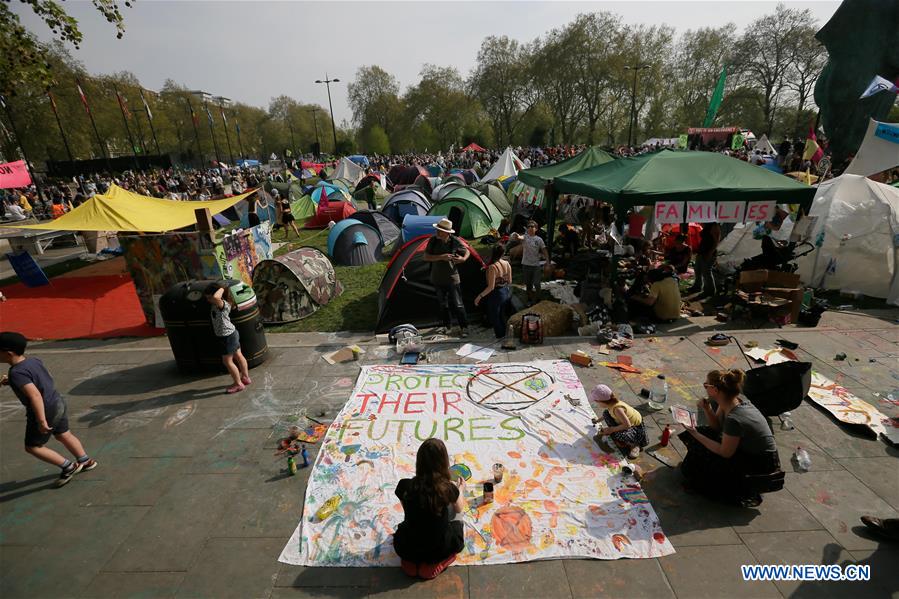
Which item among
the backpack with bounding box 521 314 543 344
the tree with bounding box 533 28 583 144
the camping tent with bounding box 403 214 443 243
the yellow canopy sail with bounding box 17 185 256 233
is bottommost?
the backpack with bounding box 521 314 543 344

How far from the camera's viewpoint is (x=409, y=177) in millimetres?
29672

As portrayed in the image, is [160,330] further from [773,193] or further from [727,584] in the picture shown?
[773,193]

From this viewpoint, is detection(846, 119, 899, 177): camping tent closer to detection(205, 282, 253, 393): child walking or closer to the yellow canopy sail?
detection(205, 282, 253, 393): child walking

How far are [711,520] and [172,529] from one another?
5079 mm

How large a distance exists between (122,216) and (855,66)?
128 ft

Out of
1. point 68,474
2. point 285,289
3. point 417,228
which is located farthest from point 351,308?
point 68,474

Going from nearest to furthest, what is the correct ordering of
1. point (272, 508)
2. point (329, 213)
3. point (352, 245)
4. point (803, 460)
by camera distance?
1. point (272, 508)
2. point (803, 460)
3. point (352, 245)
4. point (329, 213)

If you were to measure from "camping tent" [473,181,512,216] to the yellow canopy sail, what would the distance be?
11.1m

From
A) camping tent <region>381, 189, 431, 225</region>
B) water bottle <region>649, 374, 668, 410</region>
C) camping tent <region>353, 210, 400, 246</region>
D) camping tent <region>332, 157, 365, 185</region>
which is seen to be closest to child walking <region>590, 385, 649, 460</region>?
water bottle <region>649, 374, 668, 410</region>

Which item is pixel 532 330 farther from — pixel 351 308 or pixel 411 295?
pixel 351 308

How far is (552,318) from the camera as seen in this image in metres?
7.96

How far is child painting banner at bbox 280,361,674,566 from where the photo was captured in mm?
3740

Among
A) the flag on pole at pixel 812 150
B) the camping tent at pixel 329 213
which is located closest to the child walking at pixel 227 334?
the camping tent at pixel 329 213

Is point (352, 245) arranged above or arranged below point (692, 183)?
below
